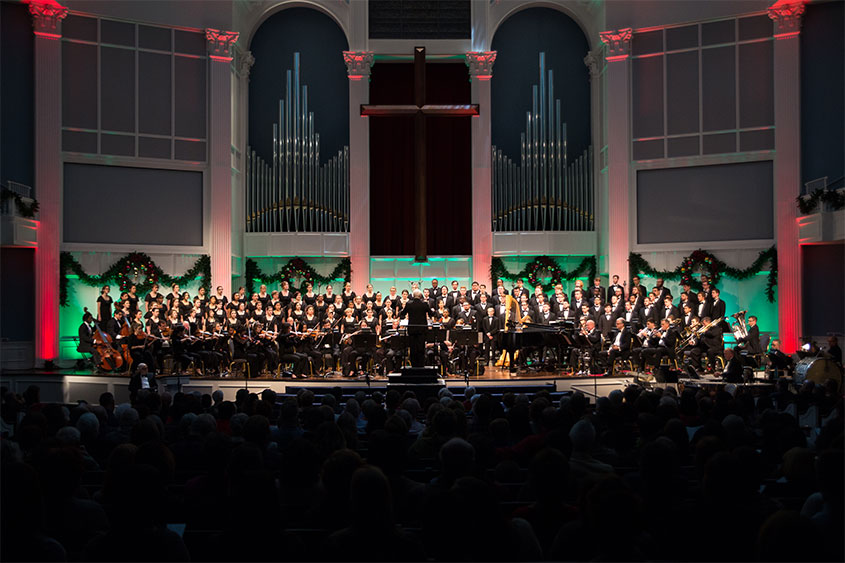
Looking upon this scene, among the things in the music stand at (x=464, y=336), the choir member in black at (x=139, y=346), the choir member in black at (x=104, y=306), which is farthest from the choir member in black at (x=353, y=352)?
the choir member in black at (x=104, y=306)

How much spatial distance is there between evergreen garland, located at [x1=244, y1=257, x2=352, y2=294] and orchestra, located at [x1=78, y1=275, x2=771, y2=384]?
3.17m

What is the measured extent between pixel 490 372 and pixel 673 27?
8845mm

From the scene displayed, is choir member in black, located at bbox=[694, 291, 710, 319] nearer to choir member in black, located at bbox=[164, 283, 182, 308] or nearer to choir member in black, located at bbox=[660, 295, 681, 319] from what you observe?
choir member in black, located at bbox=[660, 295, 681, 319]

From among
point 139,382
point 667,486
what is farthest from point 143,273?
point 667,486

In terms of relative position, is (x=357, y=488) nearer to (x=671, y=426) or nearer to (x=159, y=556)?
(x=159, y=556)

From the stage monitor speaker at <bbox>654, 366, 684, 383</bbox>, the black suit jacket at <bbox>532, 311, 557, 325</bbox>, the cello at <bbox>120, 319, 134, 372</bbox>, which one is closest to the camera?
the stage monitor speaker at <bbox>654, 366, 684, 383</bbox>

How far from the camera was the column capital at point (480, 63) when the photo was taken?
17.8 m

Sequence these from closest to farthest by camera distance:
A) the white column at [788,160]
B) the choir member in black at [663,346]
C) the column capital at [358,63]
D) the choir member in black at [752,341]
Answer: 1. the choir member in black at [752,341]
2. the choir member in black at [663,346]
3. the white column at [788,160]
4. the column capital at [358,63]

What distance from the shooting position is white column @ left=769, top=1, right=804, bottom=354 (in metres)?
15.3

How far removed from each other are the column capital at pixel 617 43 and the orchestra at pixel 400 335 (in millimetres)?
5670

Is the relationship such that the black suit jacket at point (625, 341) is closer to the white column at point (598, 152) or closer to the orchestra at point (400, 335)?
the orchestra at point (400, 335)

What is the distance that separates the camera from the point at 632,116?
17.0 metres

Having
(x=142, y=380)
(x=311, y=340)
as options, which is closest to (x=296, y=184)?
(x=311, y=340)

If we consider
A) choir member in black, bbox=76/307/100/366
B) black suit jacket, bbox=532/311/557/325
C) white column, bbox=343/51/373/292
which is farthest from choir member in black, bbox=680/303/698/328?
choir member in black, bbox=76/307/100/366
